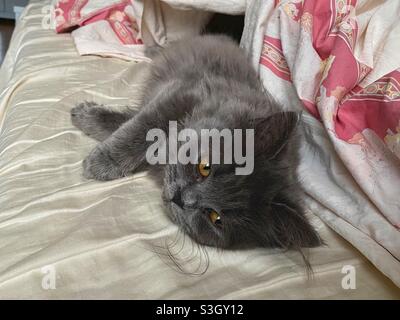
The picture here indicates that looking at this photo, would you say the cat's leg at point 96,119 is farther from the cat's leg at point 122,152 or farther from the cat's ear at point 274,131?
the cat's ear at point 274,131

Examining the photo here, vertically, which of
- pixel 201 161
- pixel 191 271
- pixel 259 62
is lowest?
pixel 191 271

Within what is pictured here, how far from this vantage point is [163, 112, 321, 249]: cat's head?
0.96 metres

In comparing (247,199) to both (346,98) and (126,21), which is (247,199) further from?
(126,21)

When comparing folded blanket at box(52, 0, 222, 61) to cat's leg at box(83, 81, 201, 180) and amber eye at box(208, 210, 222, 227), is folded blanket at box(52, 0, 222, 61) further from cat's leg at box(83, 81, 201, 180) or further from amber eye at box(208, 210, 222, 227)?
amber eye at box(208, 210, 222, 227)

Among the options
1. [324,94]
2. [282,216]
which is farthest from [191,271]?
[324,94]

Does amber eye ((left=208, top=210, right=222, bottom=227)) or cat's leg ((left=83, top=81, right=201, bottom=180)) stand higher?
cat's leg ((left=83, top=81, right=201, bottom=180))

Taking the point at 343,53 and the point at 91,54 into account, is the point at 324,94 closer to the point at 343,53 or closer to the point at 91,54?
the point at 343,53

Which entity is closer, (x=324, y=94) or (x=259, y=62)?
(x=324, y=94)

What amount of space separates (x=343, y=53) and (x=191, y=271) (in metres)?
0.68

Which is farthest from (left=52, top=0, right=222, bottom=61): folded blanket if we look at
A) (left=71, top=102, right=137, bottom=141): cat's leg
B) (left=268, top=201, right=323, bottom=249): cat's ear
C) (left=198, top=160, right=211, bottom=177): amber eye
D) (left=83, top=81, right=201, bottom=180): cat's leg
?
(left=268, top=201, right=323, bottom=249): cat's ear

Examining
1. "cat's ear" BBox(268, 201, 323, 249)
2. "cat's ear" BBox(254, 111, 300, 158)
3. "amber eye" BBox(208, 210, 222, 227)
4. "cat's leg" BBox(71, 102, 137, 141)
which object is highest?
"cat's ear" BBox(254, 111, 300, 158)

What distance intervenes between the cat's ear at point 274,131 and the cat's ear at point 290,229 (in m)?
0.13

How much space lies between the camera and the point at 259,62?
4.54ft

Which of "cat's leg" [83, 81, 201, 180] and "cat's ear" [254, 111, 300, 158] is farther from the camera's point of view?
"cat's leg" [83, 81, 201, 180]
